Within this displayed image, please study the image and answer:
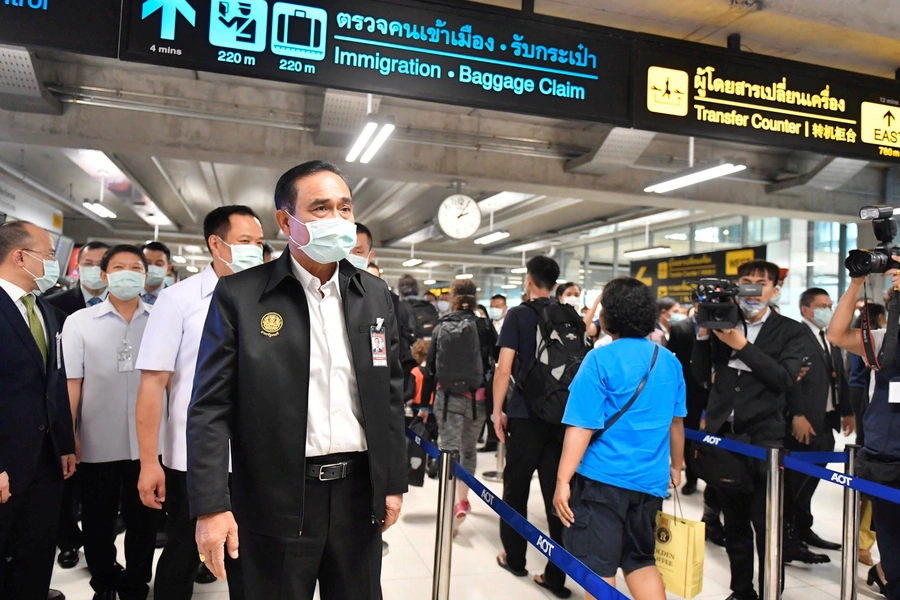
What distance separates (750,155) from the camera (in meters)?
8.13

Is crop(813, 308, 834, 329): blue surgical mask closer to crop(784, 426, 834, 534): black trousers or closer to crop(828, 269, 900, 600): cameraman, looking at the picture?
crop(784, 426, 834, 534): black trousers

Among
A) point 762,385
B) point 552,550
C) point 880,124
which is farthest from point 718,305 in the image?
point 880,124

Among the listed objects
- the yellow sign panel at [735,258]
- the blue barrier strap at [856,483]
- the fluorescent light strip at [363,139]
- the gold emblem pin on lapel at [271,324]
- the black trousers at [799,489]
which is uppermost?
the fluorescent light strip at [363,139]

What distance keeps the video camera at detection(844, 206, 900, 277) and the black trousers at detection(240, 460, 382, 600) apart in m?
2.26

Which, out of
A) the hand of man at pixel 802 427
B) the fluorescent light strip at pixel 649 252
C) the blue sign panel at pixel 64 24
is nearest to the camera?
the blue sign panel at pixel 64 24

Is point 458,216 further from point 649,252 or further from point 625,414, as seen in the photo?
point 649,252

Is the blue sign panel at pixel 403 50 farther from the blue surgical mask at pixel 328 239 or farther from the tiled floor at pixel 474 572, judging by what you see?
the tiled floor at pixel 474 572

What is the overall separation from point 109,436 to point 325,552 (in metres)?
1.78

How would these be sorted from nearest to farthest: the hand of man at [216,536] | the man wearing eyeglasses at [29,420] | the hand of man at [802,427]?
the hand of man at [216,536] → the man wearing eyeglasses at [29,420] → the hand of man at [802,427]

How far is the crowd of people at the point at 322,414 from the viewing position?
1.51 metres

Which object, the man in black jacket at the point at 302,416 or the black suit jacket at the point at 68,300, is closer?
the man in black jacket at the point at 302,416

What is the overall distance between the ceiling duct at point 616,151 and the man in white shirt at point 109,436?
5.10 metres

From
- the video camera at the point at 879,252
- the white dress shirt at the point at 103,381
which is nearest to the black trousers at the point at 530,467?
the video camera at the point at 879,252

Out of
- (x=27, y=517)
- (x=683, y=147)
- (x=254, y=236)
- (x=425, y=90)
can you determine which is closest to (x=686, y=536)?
(x=254, y=236)
